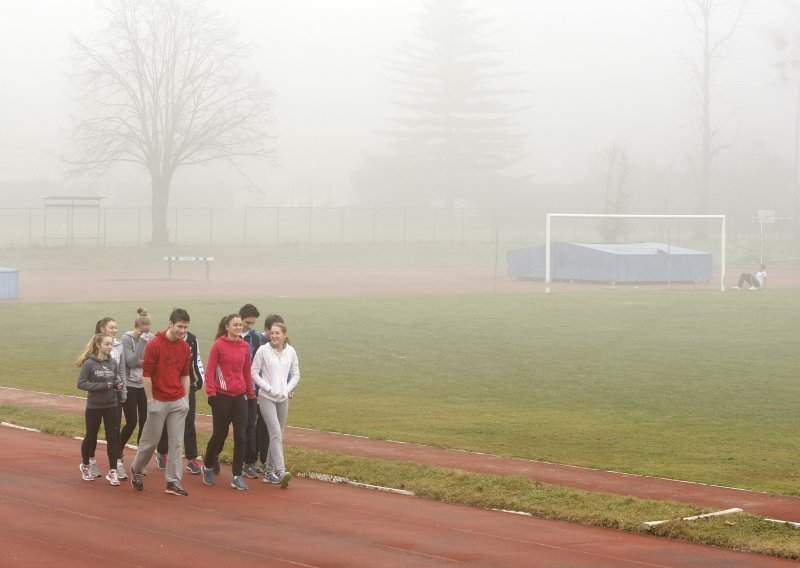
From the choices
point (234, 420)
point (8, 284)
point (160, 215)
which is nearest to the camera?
point (234, 420)

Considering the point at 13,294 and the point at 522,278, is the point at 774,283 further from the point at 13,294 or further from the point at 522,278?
the point at 13,294

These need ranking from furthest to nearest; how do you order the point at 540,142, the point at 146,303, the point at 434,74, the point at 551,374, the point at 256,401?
the point at 540,142, the point at 434,74, the point at 146,303, the point at 551,374, the point at 256,401

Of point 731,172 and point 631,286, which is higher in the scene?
point 731,172

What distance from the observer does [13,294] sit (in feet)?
145

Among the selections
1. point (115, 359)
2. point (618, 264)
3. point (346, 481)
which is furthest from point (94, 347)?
point (618, 264)

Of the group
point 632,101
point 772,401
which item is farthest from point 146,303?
point 632,101

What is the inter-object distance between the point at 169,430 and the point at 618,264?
141ft

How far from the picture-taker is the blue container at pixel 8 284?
43.9 m

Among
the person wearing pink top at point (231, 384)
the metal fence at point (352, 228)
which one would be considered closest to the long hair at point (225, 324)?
the person wearing pink top at point (231, 384)

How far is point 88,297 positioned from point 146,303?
14.7 feet

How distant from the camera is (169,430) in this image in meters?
12.8

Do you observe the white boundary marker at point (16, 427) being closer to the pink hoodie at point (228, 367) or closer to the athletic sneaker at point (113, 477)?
the athletic sneaker at point (113, 477)

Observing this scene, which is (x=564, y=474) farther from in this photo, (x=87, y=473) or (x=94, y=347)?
(x=94, y=347)

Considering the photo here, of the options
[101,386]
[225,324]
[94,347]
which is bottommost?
[101,386]
